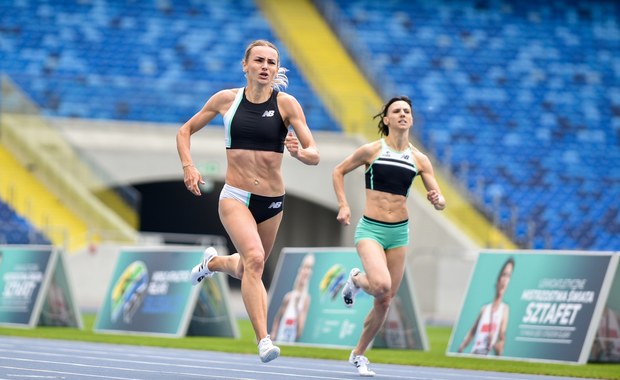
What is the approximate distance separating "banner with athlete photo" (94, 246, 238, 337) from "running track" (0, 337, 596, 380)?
239 cm

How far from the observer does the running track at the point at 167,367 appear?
9.77m

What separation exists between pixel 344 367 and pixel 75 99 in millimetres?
17382

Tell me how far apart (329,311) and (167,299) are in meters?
2.30

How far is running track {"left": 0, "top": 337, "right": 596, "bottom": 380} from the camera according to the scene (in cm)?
977

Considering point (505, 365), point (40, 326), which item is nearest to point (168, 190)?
point (40, 326)

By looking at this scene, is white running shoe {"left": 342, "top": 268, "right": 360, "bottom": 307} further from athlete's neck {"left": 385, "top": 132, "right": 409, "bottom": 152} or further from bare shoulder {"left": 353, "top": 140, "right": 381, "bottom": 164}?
athlete's neck {"left": 385, "top": 132, "right": 409, "bottom": 152}

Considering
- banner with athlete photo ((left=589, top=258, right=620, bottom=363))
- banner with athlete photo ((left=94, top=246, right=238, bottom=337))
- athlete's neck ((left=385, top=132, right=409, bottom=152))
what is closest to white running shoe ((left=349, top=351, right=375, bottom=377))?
athlete's neck ((left=385, top=132, right=409, bottom=152))

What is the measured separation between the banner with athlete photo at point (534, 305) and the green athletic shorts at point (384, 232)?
2.47 meters

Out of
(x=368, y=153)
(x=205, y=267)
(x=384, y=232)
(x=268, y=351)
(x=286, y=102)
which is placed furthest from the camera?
(x=368, y=153)

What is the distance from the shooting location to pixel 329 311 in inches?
595

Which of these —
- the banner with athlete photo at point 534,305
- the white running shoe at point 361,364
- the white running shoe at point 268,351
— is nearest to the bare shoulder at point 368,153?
the white running shoe at point 361,364

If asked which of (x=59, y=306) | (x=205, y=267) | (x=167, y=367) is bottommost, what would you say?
(x=167, y=367)

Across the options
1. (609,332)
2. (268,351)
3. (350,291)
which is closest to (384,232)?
(350,291)

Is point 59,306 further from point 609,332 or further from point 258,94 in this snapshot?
point 258,94
